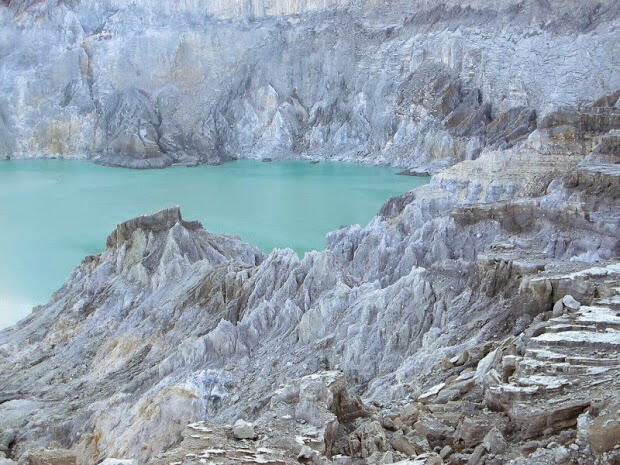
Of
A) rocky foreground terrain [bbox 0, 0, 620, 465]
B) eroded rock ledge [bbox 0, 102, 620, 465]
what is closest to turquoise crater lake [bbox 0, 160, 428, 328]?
rocky foreground terrain [bbox 0, 0, 620, 465]

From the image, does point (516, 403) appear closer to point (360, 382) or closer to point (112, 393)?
point (360, 382)

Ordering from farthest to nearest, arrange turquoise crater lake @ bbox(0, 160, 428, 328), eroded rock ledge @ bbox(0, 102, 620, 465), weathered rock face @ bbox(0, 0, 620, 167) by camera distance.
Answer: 1. weathered rock face @ bbox(0, 0, 620, 167)
2. turquoise crater lake @ bbox(0, 160, 428, 328)
3. eroded rock ledge @ bbox(0, 102, 620, 465)

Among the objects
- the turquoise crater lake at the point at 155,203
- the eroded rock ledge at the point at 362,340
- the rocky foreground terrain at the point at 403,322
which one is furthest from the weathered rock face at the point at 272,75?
the eroded rock ledge at the point at 362,340

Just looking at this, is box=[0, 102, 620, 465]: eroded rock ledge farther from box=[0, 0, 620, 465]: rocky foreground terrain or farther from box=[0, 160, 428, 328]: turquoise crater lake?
box=[0, 160, 428, 328]: turquoise crater lake

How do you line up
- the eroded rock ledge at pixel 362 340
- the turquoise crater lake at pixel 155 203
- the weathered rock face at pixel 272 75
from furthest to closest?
the weathered rock face at pixel 272 75, the turquoise crater lake at pixel 155 203, the eroded rock ledge at pixel 362 340

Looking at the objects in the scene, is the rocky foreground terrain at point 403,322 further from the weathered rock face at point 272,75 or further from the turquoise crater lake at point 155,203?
the turquoise crater lake at point 155,203
